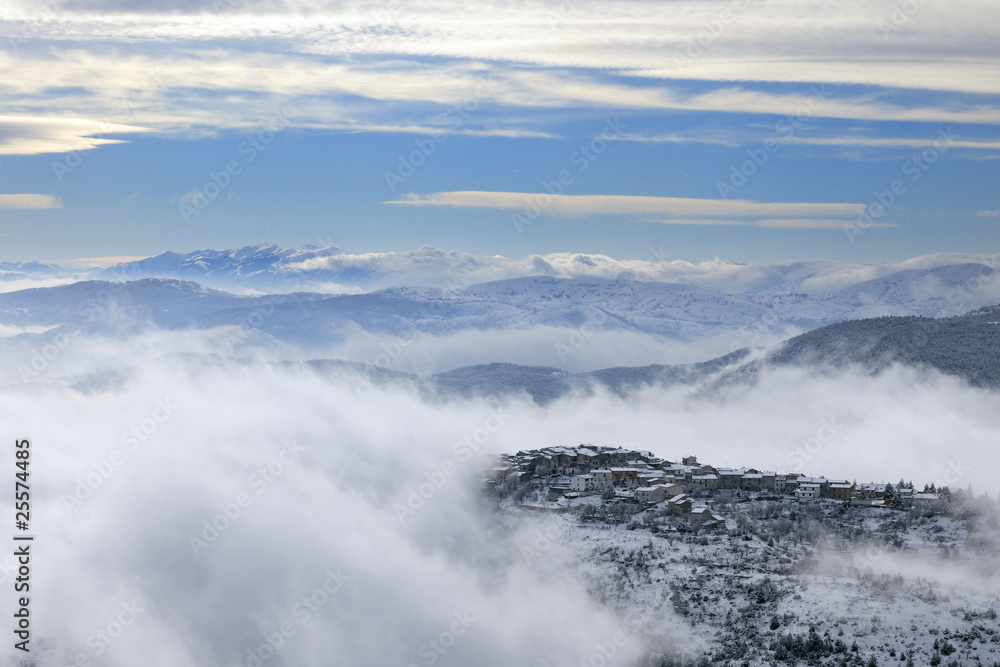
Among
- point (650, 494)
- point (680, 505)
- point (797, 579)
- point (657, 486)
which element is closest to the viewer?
point (797, 579)

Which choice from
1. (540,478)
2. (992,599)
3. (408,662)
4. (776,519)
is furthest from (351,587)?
(992,599)

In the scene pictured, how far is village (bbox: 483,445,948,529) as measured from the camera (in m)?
125

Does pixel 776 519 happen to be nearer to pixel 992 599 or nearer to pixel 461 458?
pixel 992 599

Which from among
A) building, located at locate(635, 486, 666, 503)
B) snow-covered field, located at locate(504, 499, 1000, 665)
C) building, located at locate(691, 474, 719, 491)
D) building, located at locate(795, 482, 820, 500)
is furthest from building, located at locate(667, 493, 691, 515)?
building, located at locate(795, 482, 820, 500)

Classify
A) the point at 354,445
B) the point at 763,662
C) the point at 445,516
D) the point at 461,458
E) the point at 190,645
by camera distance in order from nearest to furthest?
the point at 763,662, the point at 190,645, the point at 445,516, the point at 461,458, the point at 354,445

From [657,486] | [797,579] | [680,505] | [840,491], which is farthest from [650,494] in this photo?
[797,579]

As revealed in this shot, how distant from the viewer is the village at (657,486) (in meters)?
125

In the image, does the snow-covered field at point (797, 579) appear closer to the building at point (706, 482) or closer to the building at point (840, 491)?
the building at point (840, 491)

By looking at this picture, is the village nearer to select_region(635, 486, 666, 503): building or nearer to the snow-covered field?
select_region(635, 486, 666, 503): building

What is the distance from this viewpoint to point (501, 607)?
104875 mm

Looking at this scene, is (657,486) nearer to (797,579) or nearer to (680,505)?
(680,505)

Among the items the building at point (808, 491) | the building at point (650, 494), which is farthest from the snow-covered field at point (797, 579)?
the building at point (650, 494)

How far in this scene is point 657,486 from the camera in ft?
431

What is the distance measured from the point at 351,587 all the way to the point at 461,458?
4832 centimetres
